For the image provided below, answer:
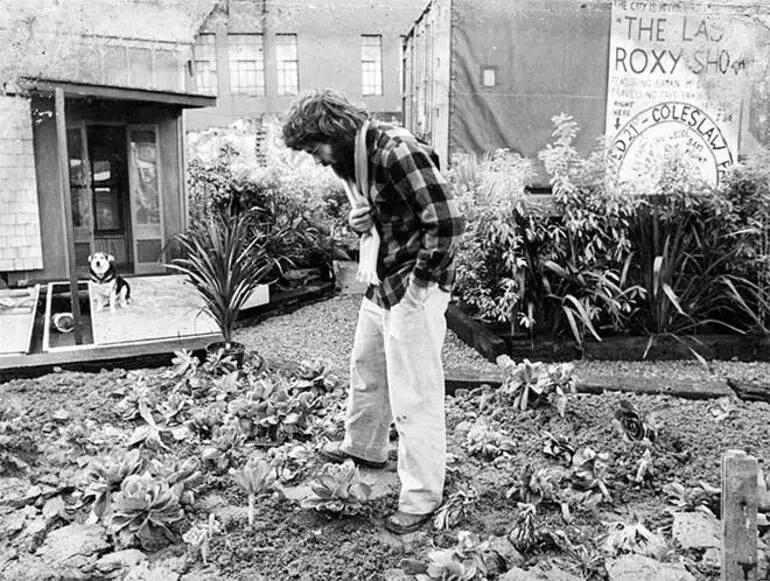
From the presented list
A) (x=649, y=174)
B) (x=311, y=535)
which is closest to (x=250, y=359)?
(x=311, y=535)

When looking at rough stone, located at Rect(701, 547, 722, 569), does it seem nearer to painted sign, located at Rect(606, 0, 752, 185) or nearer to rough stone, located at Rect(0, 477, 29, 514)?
rough stone, located at Rect(0, 477, 29, 514)

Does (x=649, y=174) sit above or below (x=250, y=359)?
above

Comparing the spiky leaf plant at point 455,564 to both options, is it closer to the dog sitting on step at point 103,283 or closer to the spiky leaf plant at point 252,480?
the spiky leaf plant at point 252,480

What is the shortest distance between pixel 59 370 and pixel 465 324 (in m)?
2.84

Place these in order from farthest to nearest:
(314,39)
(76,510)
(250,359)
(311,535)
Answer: (314,39) < (250,359) < (76,510) < (311,535)

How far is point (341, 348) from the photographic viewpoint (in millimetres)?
5859

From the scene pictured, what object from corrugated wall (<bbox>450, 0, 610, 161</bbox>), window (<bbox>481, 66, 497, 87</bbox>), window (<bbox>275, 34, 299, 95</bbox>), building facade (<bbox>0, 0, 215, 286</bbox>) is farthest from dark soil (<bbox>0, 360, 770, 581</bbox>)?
window (<bbox>275, 34, 299, 95</bbox>)

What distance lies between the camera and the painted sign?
7184 millimetres

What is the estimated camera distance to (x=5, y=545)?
2432 millimetres

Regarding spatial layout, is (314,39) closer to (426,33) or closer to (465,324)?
(426,33)

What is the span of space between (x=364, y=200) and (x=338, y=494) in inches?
37.0

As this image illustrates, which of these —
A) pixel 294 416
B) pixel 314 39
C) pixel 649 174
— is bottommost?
pixel 294 416

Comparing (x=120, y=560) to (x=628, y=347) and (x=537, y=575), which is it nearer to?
(x=537, y=575)

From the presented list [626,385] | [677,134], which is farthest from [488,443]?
[677,134]
